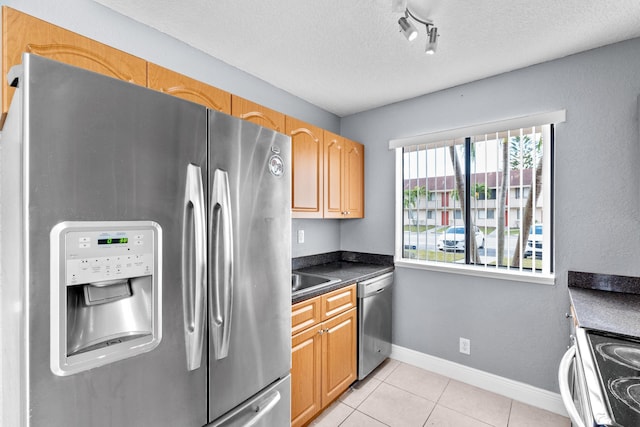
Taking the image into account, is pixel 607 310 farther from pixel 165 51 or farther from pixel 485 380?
pixel 165 51

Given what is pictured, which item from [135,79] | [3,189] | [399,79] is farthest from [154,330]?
[399,79]

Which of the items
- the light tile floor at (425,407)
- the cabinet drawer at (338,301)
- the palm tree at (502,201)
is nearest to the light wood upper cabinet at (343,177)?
the cabinet drawer at (338,301)

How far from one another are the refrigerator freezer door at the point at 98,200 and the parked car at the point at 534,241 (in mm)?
2325

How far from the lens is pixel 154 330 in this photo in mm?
926

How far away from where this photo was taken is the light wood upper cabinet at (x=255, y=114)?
172cm

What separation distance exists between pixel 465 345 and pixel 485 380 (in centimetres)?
28

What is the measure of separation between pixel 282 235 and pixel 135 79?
95 cm

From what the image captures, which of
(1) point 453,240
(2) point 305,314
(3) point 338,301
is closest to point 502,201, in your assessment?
(1) point 453,240

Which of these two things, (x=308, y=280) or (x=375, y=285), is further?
(x=375, y=285)

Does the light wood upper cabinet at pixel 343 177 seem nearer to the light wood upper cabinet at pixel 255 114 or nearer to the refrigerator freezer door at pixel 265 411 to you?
the light wood upper cabinet at pixel 255 114

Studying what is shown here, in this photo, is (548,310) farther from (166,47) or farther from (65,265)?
(166,47)

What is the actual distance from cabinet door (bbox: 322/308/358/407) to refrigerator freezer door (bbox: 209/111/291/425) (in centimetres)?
63

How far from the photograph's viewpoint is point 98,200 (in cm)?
81

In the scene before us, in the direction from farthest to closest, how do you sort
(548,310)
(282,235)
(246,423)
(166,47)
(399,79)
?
(399,79), (548,310), (166,47), (282,235), (246,423)
